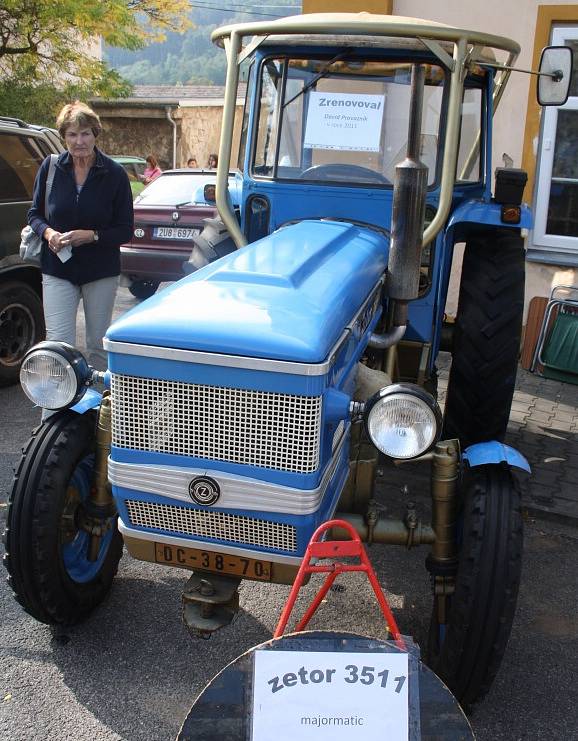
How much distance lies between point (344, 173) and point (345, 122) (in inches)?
9.4

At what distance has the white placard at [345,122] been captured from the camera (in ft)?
12.3

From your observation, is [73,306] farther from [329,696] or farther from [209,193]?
[329,696]

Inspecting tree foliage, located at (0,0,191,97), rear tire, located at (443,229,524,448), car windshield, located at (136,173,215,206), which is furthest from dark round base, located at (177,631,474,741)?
tree foliage, located at (0,0,191,97)

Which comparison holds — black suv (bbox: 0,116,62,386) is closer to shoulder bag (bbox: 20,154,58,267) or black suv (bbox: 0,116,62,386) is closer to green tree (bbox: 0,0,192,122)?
shoulder bag (bbox: 20,154,58,267)

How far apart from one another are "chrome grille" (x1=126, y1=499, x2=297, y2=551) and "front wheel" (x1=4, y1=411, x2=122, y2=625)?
495mm

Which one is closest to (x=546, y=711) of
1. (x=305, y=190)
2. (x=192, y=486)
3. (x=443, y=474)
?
(x=443, y=474)

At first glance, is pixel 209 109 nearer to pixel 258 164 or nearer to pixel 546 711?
pixel 258 164

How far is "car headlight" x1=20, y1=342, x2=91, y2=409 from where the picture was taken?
2793 millimetres

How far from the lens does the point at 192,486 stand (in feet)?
7.85

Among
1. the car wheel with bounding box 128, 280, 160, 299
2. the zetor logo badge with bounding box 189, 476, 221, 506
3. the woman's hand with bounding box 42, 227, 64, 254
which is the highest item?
the woman's hand with bounding box 42, 227, 64, 254

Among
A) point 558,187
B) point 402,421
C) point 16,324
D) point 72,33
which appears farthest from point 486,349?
point 72,33

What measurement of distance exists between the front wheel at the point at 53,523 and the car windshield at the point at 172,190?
5739mm

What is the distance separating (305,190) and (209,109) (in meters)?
22.1

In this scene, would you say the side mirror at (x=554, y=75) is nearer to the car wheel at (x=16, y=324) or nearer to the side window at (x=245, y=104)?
the side window at (x=245, y=104)
